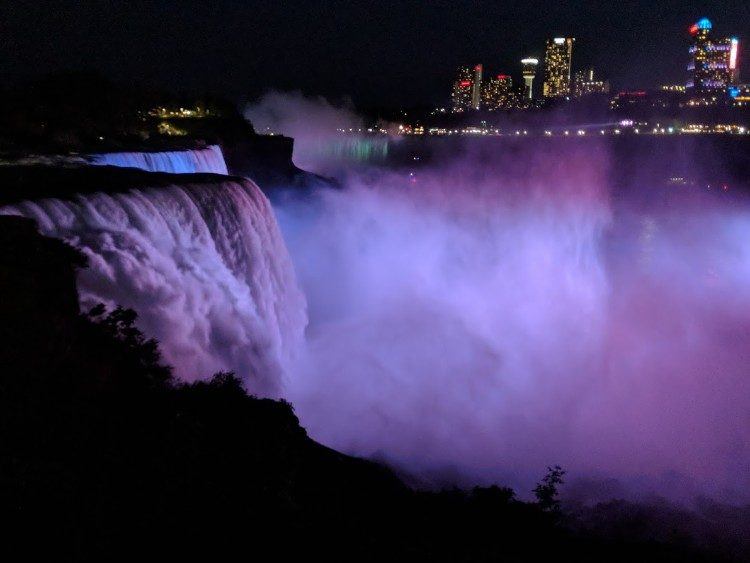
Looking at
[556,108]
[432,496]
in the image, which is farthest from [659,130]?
[432,496]

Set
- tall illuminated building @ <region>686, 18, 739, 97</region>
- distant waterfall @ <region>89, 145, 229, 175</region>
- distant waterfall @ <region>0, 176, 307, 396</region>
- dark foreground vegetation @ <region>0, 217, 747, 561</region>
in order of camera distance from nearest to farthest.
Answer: dark foreground vegetation @ <region>0, 217, 747, 561</region>, distant waterfall @ <region>0, 176, 307, 396</region>, distant waterfall @ <region>89, 145, 229, 175</region>, tall illuminated building @ <region>686, 18, 739, 97</region>

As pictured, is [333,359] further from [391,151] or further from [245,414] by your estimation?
[391,151]

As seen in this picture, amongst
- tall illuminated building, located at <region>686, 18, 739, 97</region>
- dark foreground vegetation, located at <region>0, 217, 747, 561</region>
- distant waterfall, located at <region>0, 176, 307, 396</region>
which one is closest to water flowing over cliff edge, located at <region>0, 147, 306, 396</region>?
distant waterfall, located at <region>0, 176, 307, 396</region>

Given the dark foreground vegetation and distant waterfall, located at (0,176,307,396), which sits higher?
distant waterfall, located at (0,176,307,396)

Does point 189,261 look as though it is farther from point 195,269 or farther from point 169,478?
point 169,478

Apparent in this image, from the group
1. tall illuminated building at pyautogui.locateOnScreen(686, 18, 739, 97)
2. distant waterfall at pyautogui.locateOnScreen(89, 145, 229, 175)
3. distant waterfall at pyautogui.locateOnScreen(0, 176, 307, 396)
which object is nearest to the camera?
distant waterfall at pyautogui.locateOnScreen(0, 176, 307, 396)

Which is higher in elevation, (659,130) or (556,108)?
(556,108)

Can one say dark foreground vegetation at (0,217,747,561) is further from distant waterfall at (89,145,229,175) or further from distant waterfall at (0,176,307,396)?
distant waterfall at (89,145,229,175)
